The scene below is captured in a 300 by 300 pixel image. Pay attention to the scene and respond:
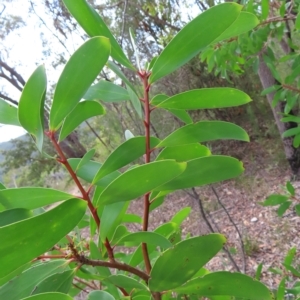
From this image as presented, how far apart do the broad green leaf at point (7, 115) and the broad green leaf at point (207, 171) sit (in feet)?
0.59

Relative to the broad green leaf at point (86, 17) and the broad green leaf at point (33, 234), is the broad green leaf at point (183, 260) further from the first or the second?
the broad green leaf at point (86, 17)

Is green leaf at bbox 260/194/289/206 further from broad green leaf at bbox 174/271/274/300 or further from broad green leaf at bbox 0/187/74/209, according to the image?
broad green leaf at bbox 0/187/74/209

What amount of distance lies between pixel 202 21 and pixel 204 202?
3190 mm

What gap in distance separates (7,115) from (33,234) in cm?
15

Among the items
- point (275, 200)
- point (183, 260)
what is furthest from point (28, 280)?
point (275, 200)

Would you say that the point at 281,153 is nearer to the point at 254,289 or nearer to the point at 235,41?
the point at 235,41

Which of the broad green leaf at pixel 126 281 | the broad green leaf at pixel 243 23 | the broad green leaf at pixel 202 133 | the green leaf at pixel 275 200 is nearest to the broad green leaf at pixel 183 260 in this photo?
the broad green leaf at pixel 126 281

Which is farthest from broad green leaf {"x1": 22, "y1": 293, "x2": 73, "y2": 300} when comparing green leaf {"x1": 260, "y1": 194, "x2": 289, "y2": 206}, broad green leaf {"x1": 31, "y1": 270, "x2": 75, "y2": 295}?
green leaf {"x1": 260, "y1": 194, "x2": 289, "y2": 206}

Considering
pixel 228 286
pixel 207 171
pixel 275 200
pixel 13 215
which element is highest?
pixel 13 215

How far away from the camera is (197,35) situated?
328mm

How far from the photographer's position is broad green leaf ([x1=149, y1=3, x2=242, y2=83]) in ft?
1.03

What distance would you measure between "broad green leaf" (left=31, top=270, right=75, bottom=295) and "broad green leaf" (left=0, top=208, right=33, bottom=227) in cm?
7

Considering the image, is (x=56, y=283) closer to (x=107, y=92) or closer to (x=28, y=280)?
(x=28, y=280)

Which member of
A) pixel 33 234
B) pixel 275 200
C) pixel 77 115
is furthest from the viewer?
pixel 275 200
